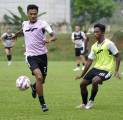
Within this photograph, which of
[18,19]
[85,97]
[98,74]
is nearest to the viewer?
[98,74]

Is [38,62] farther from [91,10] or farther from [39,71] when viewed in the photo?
[91,10]

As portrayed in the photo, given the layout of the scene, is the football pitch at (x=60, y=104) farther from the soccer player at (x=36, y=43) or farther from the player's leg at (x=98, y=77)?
the soccer player at (x=36, y=43)

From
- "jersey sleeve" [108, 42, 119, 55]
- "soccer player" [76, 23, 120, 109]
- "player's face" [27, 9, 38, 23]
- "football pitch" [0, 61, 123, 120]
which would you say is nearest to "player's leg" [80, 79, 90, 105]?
"soccer player" [76, 23, 120, 109]

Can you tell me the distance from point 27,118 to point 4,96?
4377 millimetres

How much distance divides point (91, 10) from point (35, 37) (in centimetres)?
8076

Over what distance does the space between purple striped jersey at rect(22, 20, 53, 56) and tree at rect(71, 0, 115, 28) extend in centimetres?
7322

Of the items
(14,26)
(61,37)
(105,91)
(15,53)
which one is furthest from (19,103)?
(14,26)

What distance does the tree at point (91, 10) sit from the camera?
91.4 metres

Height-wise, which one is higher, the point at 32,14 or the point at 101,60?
the point at 32,14

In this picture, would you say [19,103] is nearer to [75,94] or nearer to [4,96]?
[4,96]

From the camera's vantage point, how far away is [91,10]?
93.7 metres

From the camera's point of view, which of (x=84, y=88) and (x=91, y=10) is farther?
(x=91, y=10)

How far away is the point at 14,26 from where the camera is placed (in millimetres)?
57656

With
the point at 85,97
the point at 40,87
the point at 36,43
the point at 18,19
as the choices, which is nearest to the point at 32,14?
the point at 36,43
